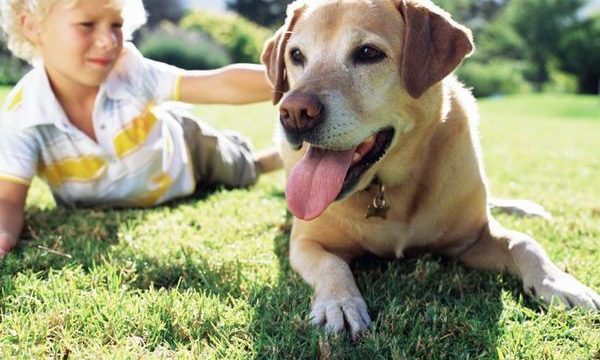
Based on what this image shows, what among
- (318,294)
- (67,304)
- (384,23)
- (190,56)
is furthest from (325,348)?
(190,56)

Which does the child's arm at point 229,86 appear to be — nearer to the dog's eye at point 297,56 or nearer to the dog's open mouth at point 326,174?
the dog's eye at point 297,56

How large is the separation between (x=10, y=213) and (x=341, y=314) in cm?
207

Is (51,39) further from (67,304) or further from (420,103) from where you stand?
(420,103)

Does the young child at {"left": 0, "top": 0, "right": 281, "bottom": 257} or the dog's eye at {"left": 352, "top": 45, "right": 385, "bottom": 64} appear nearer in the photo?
the dog's eye at {"left": 352, "top": 45, "right": 385, "bottom": 64}

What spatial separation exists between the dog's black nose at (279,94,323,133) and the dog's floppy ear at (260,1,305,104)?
72 centimetres

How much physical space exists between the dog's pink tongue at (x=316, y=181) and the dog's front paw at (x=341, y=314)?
1.35 ft

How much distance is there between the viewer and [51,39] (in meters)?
3.71

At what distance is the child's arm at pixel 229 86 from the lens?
4.07m

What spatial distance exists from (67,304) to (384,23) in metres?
1.72

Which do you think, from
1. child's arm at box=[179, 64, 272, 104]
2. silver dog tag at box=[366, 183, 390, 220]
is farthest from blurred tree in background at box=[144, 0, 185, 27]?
silver dog tag at box=[366, 183, 390, 220]

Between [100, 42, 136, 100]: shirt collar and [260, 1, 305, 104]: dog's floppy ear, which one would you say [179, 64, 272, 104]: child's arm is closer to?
[100, 42, 136, 100]: shirt collar

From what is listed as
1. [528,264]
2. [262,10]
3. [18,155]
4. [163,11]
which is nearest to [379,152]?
[528,264]

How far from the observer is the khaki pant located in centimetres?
472

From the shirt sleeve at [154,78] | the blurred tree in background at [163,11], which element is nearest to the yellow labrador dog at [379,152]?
the shirt sleeve at [154,78]
